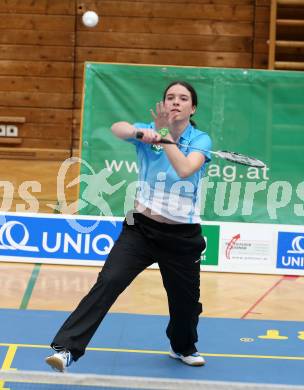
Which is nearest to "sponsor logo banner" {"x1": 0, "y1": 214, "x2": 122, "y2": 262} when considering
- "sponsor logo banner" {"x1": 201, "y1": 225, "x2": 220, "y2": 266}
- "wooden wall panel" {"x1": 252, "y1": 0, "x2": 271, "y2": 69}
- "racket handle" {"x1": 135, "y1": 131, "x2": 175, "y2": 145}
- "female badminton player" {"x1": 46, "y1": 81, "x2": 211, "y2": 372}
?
"sponsor logo banner" {"x1": 201, "y1": 225, "x2": 220, "y2": 266}

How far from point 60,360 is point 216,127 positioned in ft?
12.9

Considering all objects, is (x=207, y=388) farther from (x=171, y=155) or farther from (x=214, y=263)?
(x=214, y=263)

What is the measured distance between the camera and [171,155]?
3.39 m

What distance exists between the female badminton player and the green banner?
10.5ft

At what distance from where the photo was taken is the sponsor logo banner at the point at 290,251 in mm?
6453

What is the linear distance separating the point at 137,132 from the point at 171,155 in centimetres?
19

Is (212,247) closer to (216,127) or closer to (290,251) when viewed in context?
(290,251)

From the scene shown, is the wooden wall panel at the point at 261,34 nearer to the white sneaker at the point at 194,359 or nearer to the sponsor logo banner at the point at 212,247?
the sponsor logo banner at the point at 212,247

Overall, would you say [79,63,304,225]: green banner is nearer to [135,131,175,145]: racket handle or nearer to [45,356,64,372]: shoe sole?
[45,356,64,372]: shoe sole

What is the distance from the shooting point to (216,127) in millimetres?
7078

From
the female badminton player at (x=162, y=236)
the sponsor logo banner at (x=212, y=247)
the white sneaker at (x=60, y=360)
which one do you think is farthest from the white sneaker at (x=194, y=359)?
the sponsor logo banner at (x=212, y=247)

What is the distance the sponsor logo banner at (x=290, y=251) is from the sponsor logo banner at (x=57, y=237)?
4.67 ft

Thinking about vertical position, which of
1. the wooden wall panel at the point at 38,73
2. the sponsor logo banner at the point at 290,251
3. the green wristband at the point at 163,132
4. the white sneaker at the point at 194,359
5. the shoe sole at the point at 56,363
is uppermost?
the wooden wall panel at the point at 38,73

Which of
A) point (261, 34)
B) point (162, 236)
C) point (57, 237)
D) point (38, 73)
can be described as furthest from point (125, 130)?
point (38, 73)
